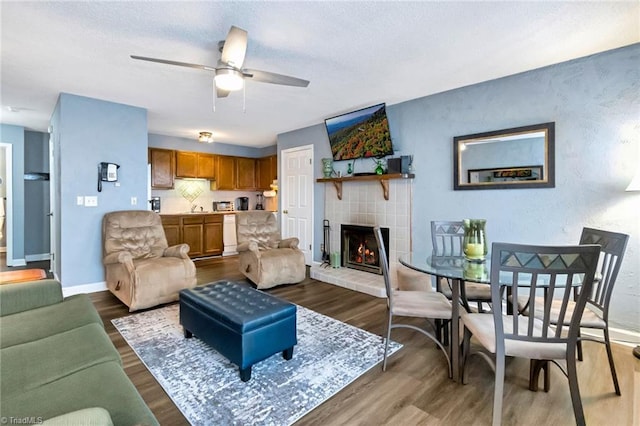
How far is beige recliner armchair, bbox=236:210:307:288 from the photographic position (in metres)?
4.07

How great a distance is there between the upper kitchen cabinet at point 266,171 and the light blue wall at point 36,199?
4.13 meters

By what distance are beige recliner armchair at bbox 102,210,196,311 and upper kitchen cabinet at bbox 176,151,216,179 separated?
2478 millimetres

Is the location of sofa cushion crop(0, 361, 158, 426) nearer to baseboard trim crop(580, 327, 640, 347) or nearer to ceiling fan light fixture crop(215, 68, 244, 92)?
ceiling fan light fixture crop(215, 68, 244, 92)

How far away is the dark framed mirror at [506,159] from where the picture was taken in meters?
3.00

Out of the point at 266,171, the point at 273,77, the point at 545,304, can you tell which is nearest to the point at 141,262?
the point at 273,77

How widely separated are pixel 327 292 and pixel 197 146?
450 centimetres

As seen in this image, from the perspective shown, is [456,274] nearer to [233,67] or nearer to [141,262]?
[233,67]

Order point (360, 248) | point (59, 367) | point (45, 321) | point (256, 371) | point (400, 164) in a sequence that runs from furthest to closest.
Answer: point (360, 248) < point (400, 164) < point (256, 371) < point (45, 321) < point (59, 367)

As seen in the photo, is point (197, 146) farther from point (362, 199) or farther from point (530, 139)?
point (530, 139)

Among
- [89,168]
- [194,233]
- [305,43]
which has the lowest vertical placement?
[194,233]

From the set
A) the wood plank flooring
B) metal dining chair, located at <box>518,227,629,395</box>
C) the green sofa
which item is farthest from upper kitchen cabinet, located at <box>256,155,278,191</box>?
metal dining chair, located at <box>518,227,629,395</box>

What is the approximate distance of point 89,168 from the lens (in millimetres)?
3938

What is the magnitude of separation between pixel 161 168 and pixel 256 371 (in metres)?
5.16

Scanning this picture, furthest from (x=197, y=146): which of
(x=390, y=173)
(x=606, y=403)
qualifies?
(x=606, y=403)
